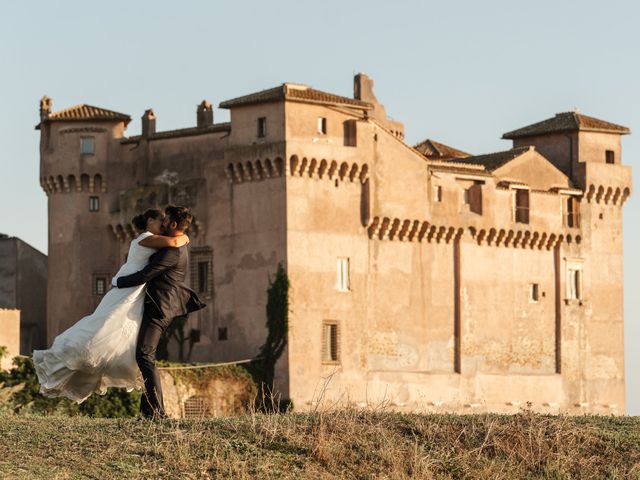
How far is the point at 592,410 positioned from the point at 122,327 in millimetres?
39235

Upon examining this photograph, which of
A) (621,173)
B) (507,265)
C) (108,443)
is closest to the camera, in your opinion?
(108,443)

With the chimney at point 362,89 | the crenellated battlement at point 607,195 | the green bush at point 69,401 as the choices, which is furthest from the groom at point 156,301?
the crenellated battlement at point 607,195

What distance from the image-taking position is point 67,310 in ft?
174

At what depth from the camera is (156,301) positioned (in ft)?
64.7

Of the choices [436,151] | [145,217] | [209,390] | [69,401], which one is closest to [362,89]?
[436,151]

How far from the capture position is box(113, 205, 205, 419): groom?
19.5 metres

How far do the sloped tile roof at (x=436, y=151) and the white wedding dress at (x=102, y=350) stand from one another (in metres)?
40.4

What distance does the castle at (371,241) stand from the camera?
4900 centimetres

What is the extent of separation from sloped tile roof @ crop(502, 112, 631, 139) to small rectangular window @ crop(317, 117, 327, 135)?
12009 mm

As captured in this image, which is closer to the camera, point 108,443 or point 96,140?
point 108,443

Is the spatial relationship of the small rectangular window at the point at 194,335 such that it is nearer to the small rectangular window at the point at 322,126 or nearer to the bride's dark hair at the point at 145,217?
the small rectangular window at the point at 322,126

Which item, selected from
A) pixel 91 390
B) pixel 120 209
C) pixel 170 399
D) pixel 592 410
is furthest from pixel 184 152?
pixel 91 390

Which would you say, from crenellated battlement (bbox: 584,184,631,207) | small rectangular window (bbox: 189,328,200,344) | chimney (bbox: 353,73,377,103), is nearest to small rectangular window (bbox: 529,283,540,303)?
crenellated battlement (bbox: 584,184,631,207)

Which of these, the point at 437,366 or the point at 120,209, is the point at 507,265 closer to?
the point at 437,366
